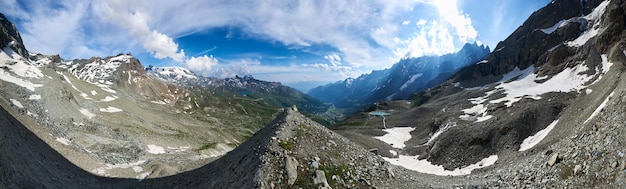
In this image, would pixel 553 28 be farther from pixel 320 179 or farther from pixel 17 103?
pixel 17 103

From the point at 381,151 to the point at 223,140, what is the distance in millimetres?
100237

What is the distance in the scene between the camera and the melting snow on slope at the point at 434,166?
5300 centimetres

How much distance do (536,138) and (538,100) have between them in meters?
40.5

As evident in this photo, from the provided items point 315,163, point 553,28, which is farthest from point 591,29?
point 315,163

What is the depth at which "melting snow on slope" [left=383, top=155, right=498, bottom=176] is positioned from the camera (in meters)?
53.0

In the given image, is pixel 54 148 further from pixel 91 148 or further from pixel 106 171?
pixel 91 148

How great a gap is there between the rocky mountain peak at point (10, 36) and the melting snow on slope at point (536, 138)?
146982mm

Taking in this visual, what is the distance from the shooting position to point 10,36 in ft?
386

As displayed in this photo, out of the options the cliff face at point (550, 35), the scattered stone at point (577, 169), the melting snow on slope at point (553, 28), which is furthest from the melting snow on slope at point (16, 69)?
the melting snow on slope at point (553, 28)

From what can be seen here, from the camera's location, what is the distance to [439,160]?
63562 millimetres

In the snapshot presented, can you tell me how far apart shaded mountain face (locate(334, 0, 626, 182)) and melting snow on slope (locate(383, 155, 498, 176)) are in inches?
44.5

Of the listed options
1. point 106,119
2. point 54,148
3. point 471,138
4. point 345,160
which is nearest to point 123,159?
point 54,148

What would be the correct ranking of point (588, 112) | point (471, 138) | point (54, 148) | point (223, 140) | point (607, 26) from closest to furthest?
point (588, 112) → point (54, 148) → point (471, 138) → point (607, 26) → point (223, 140)

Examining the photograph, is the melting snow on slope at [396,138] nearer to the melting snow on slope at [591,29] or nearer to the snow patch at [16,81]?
the melting snow on slope at [591,29]
